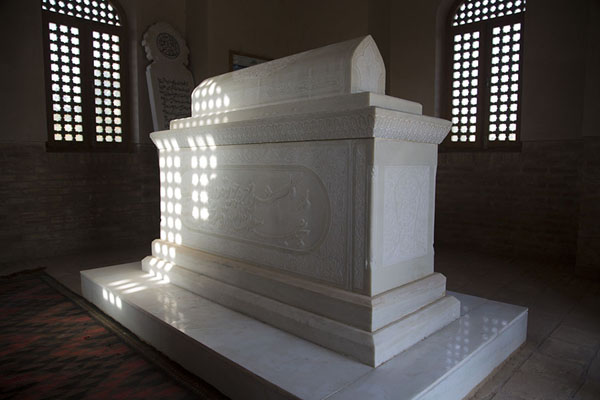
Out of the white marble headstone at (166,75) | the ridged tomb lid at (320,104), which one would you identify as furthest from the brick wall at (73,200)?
the ridged tomb lid at (320,104)

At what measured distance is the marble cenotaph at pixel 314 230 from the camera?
210cm

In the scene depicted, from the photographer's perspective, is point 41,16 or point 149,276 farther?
point 41,16

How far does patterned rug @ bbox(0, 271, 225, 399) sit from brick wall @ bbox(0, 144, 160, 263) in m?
1.81

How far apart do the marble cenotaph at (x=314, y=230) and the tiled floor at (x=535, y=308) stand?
0.17m

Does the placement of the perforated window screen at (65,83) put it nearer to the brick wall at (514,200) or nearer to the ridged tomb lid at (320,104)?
the ridged tomb lid at (320,104)

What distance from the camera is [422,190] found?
97.1 inches

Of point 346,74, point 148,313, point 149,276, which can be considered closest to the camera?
point 346,74

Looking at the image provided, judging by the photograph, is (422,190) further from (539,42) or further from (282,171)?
→ (539,42)

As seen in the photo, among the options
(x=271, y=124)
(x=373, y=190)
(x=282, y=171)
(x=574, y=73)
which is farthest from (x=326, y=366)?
(x=574, y=73)

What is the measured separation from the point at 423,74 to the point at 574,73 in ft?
5.89

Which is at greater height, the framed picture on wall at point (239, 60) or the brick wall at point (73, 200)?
the framed picture on wall at point (239, 60)

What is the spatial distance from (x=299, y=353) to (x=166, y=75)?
501 cm

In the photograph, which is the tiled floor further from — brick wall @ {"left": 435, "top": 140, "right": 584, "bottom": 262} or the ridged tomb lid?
the ridged tomb lid

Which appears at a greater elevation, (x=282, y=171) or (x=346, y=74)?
(x=346, y=74)
